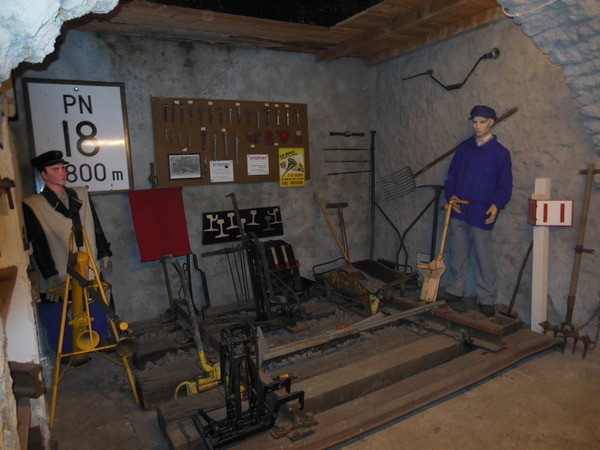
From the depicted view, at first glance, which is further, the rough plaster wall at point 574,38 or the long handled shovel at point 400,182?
the long handled shovel at point 400,182

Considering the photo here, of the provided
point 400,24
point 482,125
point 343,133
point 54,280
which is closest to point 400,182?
point 343,133

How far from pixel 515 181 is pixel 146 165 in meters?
3.62

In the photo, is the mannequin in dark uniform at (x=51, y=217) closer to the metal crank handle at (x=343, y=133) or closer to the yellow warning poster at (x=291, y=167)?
the yellow warning poster at (x=291, y=167)

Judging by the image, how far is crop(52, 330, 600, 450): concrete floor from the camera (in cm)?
245

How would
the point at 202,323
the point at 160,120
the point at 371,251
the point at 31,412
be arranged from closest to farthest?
the point at 31,412 → the point at 202,323 → the point at 160,120 → the point at 371,251

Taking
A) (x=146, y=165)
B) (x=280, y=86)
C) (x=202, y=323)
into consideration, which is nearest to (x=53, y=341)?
(x=202, y=323)

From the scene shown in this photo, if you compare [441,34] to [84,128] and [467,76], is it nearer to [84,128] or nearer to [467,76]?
[467,76]

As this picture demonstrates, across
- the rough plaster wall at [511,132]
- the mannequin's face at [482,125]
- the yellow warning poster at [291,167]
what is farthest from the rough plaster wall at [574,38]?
the yellow warning poster at [291,167]

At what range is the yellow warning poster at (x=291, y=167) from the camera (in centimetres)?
507

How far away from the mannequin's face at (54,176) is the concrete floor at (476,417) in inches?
61.7

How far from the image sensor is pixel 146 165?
434 centimetres

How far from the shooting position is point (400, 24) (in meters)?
4.05

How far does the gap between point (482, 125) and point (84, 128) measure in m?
3.69

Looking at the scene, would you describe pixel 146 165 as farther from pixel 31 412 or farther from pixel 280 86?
pixel 31 412
